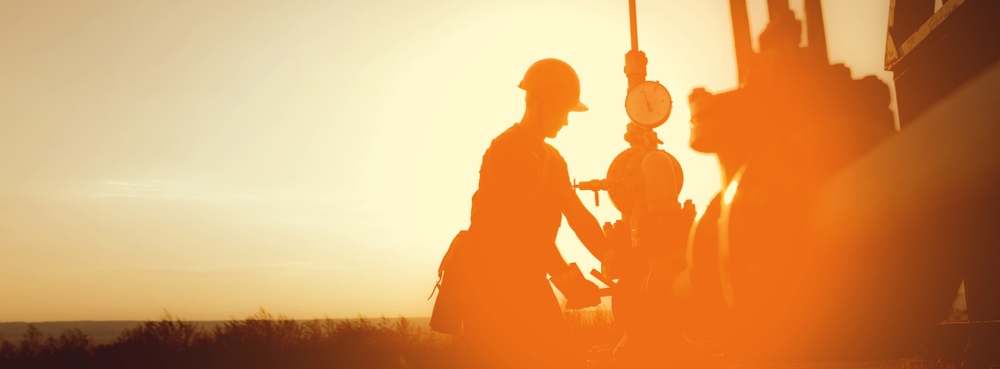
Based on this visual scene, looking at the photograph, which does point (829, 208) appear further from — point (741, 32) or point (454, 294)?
point (454, 294)

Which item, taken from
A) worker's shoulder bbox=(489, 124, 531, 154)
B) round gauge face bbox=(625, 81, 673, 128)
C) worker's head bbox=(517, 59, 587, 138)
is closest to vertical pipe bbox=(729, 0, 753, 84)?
worker's shoulder bbox=(489, 124, 531, 154)

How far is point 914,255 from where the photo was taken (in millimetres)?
670

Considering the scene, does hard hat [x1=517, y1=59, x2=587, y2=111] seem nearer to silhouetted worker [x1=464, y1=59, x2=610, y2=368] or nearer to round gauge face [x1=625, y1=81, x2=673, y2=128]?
silhouetted worker [x1=464, y1=59, x2=610, y2=368]

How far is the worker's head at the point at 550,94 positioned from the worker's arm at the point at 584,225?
564 mm

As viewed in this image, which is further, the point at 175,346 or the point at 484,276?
the point at 175,346

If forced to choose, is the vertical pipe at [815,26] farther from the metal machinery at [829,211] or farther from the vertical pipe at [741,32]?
the vertical pipe at [741,32]

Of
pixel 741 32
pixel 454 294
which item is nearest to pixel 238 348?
pixel 454 294

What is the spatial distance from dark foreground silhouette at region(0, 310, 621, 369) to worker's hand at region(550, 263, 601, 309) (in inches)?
215

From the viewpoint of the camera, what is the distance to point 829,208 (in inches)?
25.4

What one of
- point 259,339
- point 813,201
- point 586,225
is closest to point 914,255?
point 813,201

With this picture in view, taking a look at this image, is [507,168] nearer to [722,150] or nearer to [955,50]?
[955,50]

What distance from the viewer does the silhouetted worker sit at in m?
4.58

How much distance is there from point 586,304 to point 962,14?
10.6 feet

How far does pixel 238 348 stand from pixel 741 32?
1018cm
